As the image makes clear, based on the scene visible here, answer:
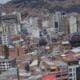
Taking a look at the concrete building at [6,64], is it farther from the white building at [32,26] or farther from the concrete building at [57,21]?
the concrete building at [57,21]

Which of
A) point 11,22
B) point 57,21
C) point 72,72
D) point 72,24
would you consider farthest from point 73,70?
point 11,22

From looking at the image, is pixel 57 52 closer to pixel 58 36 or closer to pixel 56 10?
pixel 58 36

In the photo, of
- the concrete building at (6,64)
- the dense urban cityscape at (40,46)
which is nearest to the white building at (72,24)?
the dense urban cityscape at (40,46)

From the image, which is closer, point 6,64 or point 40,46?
point 6,64

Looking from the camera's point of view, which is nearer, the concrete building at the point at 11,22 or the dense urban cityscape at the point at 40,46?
the dense urban cityscape at the point at 40,46

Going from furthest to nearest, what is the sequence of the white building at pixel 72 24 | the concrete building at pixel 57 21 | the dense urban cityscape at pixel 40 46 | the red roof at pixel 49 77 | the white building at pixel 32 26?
the concrete building at pixel 57 21 → the white building at pixel 32 26 → the white building at pixel 72 24 → the dense urban cityscape at pixel 40 46 → the red roof at pixel 49 77

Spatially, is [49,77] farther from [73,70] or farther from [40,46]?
[40,46]

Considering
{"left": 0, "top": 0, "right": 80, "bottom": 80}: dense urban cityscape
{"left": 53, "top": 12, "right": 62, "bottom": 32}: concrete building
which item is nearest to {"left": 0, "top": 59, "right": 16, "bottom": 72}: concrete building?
{"left": 0, "top": 0, "right": 80, "bottom": 80}: dense urban cityscape

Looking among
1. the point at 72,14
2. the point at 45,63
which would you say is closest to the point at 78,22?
the point at 72,14

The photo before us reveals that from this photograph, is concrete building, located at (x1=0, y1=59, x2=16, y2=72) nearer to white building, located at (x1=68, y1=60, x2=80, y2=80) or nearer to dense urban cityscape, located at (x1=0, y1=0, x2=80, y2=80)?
dense urban cityscape, located at (x1=0, y1=0, x2=80, y2=80)
